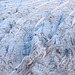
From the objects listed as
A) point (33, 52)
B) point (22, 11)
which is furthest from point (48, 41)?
point (22, 11)

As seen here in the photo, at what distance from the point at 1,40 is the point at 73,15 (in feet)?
7.04

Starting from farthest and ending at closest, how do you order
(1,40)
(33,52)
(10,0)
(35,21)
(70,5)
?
1. (10,0)
2. (70,5)
3. (35,21)
4. (1,40)
5. (33,52)

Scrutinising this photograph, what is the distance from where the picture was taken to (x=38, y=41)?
331 centimetres

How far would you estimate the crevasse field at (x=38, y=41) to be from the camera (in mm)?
3037

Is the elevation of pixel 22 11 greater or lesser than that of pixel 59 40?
greater

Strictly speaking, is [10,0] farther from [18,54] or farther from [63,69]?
[63,69]

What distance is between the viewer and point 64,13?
3.79m

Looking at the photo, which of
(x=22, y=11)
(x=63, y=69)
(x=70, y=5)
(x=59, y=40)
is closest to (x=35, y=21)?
(x=22, y=11)

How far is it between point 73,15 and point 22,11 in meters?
1.62

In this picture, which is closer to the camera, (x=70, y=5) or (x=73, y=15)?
(x=73, y=15)

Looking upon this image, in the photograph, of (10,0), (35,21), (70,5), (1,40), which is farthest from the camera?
(10,0)

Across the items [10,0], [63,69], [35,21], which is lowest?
[63,69]

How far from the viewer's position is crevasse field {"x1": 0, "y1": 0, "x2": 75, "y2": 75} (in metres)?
3.04

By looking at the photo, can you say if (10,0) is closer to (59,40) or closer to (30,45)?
(30,45)
